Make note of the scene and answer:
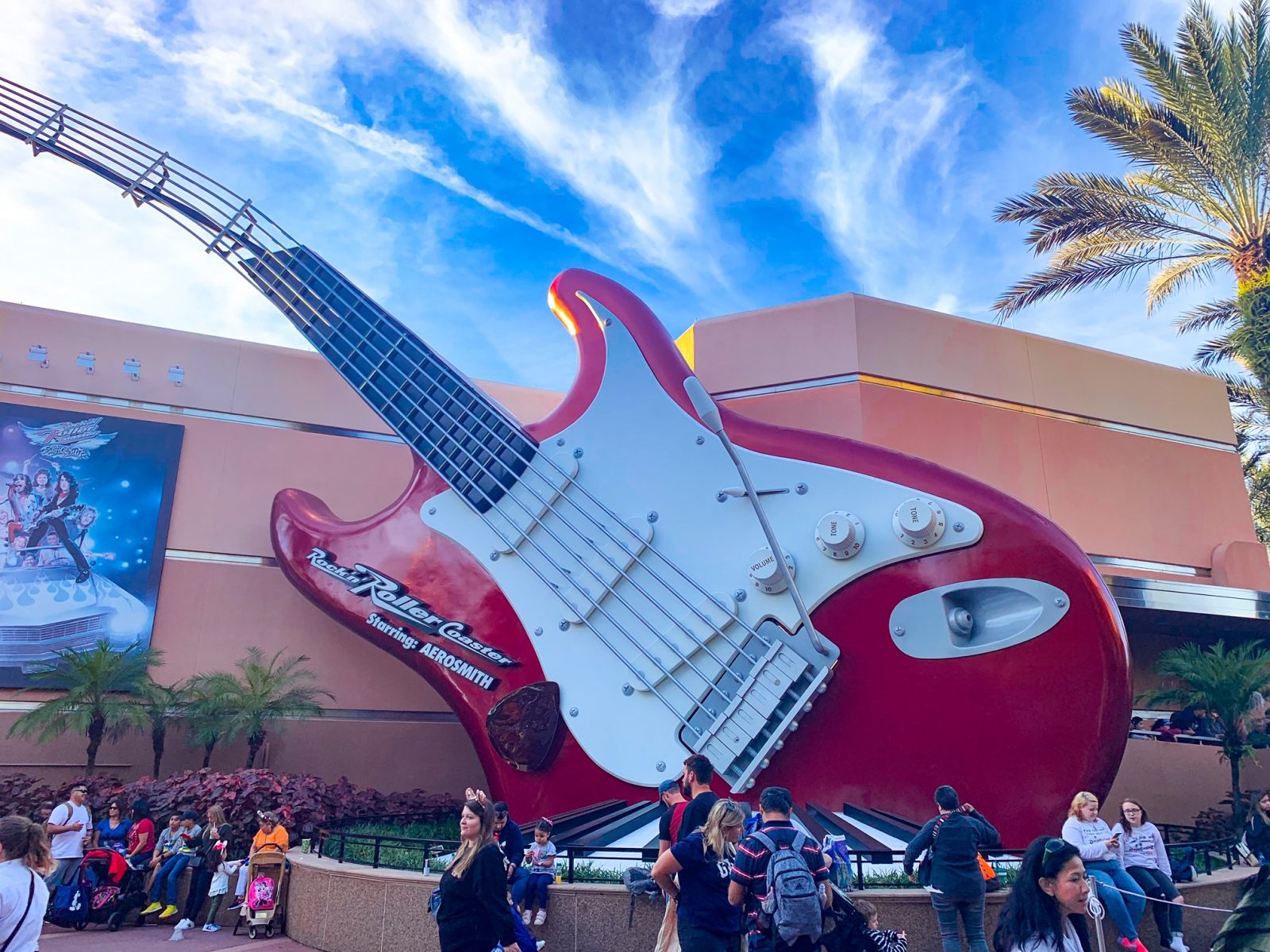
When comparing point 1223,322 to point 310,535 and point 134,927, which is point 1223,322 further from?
point 134,927

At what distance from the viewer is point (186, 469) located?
14.0 m

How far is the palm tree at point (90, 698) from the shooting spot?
1161 centimetres

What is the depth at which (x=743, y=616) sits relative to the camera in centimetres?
888

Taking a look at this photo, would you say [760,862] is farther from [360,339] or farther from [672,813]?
[360,339]

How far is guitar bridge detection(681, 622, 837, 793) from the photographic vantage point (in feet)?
27.0

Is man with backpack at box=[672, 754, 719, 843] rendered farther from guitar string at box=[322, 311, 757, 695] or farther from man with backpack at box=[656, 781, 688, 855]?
guitar string at box=[322, 311, 757, 695]

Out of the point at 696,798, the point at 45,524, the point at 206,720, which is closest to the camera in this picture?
the point at 696,798

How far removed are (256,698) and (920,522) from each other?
29.0 feet

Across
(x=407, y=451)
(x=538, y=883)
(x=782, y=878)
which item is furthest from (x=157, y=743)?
(x=782, y=878)

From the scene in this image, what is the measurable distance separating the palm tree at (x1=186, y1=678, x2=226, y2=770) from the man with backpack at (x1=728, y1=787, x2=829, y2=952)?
9.59 metres

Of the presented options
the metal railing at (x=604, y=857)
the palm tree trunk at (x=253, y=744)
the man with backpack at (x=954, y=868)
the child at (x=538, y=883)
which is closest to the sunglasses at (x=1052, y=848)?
the man with backpack at (x=954, y=868)

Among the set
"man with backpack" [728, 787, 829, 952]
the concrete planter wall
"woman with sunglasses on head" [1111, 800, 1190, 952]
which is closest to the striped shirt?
"man with backpack" [728, 787, 829, 952]

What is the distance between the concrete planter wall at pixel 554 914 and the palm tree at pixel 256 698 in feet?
12.9

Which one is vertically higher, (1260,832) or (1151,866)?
(1260,832)
